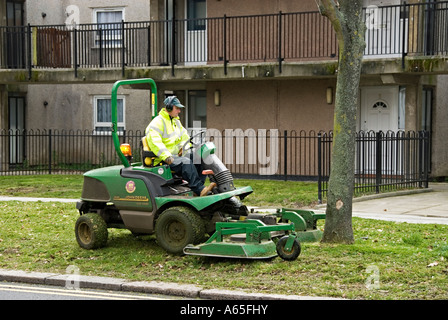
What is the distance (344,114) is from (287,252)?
A: 2276mm

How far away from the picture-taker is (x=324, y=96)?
2227 centimetres

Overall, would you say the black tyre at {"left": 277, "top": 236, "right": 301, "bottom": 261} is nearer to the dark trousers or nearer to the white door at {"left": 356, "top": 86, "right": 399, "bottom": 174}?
the dark trousers

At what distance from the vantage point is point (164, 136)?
10.9m

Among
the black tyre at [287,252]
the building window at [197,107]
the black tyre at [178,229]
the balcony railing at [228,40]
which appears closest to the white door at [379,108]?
the balcony railing at [228,40]

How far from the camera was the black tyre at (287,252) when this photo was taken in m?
9.62

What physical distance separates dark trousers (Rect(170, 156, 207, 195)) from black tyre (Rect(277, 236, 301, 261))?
1549 millimetres

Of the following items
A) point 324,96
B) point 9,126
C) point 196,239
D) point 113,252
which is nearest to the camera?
point 196,239

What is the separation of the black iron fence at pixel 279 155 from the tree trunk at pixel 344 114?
571 centimetres

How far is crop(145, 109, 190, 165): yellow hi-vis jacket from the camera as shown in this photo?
10.7 meters

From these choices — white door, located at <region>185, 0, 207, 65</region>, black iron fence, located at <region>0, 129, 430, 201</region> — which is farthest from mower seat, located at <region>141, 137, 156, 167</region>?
white door, located at <region>185, 0, 207, 65</region>

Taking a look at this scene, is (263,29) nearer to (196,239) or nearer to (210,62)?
(210,62)

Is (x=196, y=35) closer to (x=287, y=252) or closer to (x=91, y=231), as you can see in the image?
(x=91, y=231)
